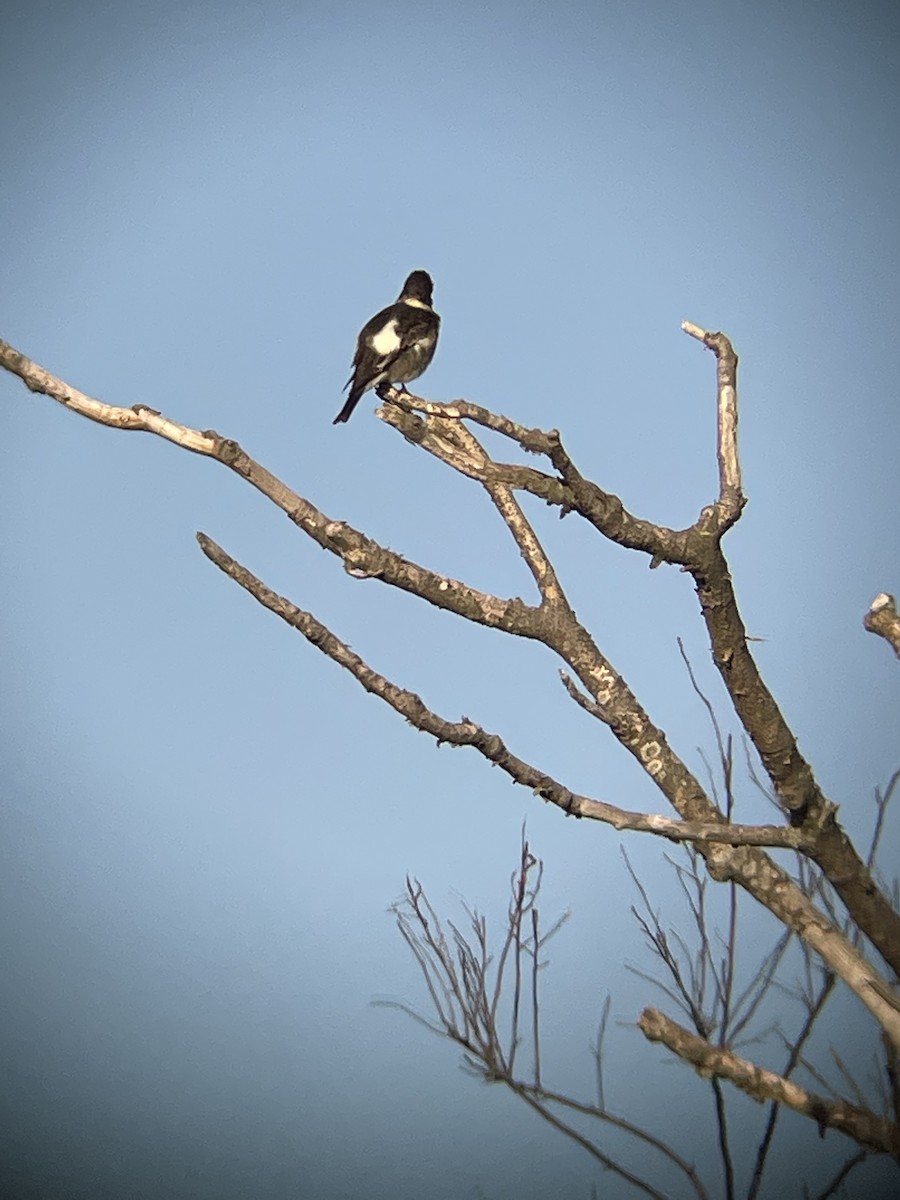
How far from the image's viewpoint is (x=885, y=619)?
13.0 ft

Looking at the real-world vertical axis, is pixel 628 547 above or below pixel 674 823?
above

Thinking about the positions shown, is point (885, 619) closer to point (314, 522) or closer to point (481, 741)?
point (481, 741)

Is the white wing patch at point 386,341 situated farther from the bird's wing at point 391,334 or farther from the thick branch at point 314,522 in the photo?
the thick branch at point 314,522

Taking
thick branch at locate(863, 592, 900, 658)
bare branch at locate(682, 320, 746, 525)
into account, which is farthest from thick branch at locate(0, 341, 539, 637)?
thick branch at locate(863, 592, 900, 658)

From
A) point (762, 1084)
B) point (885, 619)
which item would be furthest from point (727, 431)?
point (762, 1084)

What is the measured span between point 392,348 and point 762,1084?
492cm

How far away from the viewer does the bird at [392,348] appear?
20.1ft

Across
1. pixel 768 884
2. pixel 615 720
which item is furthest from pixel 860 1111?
pixel 615 720

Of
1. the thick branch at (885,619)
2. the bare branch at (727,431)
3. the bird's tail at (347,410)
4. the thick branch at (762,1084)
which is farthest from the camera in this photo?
the bird's tail at (347,410)

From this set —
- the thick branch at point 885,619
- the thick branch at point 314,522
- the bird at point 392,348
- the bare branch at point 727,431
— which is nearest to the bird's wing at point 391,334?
the bird at point 392,348

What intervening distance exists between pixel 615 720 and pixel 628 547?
674mm

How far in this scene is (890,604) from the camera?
13.0ft

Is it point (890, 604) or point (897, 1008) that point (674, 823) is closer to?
point (897, 1008)

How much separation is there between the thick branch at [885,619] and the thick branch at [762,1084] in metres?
1.95
